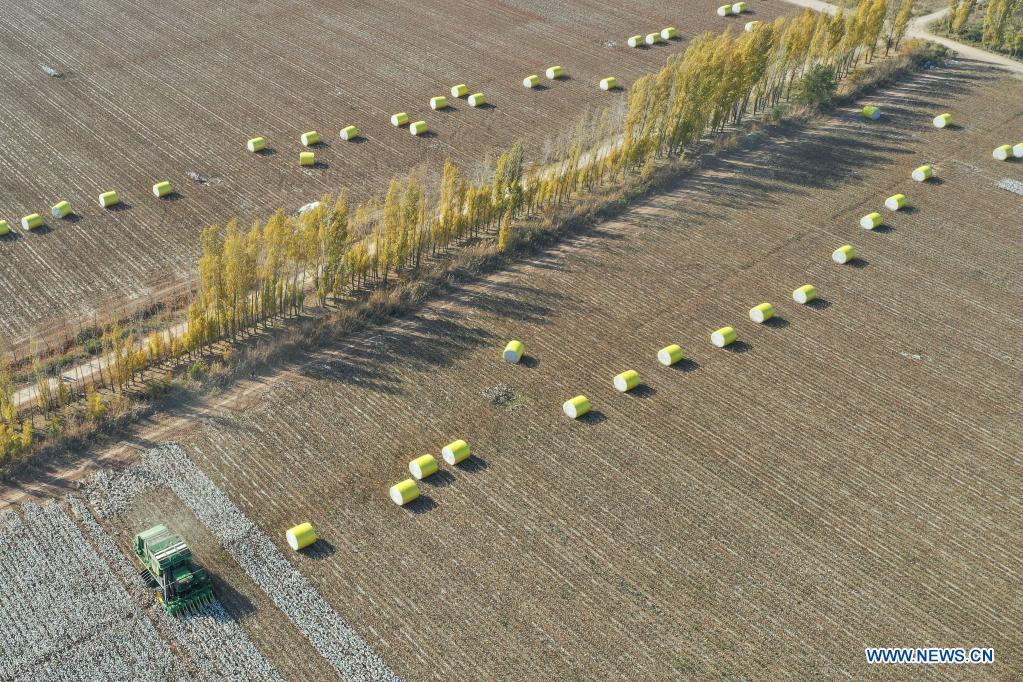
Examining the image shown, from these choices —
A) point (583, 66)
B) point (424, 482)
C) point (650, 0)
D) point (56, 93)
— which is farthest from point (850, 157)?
point (56, 93)

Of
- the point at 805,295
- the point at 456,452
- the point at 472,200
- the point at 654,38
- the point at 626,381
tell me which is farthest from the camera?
the point at 654,38

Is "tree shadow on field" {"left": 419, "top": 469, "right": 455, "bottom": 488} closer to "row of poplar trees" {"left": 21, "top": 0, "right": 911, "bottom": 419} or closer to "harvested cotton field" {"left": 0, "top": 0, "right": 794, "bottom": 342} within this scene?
"row of poplar trees" {"left": 21, "top": 0, "right": 911, "bottom": 419}

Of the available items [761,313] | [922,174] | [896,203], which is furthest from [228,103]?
[922,174]

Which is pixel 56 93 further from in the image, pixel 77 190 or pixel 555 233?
pixel 555 233

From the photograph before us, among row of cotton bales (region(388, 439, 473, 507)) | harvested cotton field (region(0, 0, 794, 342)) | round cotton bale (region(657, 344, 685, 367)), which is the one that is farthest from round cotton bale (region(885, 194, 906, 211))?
row of cotton bales (region(388, 439, 473, 507))

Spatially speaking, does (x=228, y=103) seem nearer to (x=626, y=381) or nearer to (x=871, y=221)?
(x=626, y=381)
